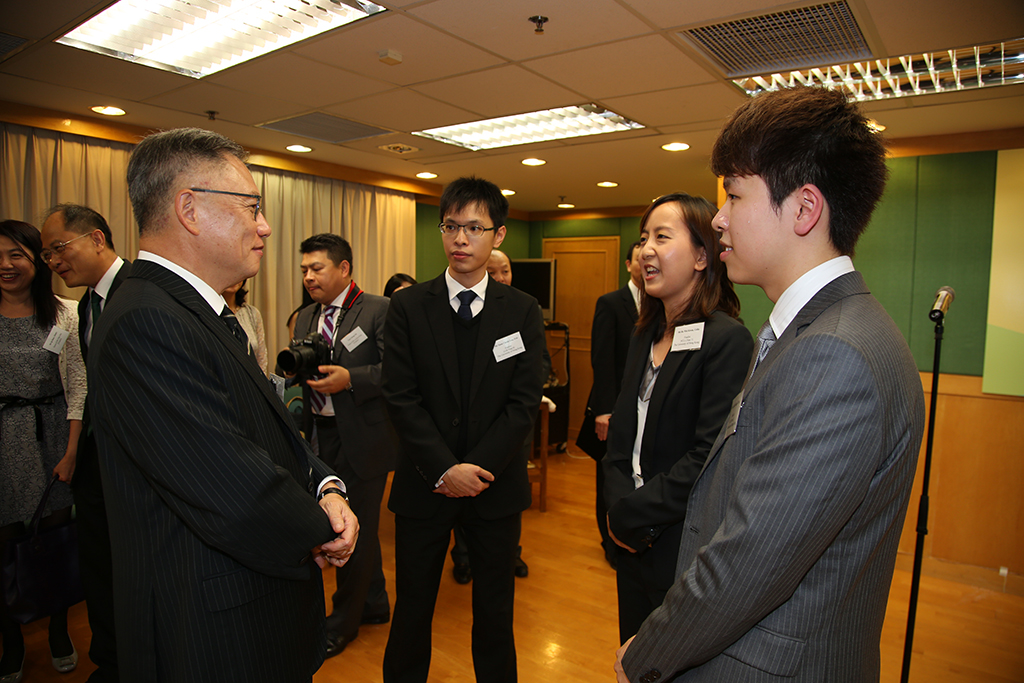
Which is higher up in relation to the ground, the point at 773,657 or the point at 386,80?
the point at 386,80

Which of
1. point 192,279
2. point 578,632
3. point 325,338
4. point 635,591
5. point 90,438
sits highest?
point 192,279

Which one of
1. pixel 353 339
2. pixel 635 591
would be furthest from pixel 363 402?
pixel 635 591

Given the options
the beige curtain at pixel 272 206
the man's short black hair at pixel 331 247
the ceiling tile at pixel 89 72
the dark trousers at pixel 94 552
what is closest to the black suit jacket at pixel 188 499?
the dark trousers at pixel 94 552

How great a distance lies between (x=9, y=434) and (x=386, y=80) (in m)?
2.33

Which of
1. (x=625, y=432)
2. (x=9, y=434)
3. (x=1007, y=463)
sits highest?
(x=625, y=432)

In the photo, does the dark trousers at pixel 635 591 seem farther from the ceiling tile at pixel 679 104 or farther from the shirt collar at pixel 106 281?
the ceiling tile at pixel 679 104

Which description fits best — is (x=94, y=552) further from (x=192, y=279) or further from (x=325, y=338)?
(x=192, y=279)

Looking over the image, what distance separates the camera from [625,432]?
161 centimetres

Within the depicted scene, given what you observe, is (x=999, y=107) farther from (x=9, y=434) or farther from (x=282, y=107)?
(x=9, y=434)

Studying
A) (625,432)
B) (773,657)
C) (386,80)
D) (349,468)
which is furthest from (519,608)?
(386,80)

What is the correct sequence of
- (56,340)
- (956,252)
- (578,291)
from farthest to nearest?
(578,291) < (956,252) < (56,340)

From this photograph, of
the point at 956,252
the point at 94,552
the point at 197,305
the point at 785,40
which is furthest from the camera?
the point at 956,252

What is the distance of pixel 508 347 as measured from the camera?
183 cm

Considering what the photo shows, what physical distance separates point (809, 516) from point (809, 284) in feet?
1.16
